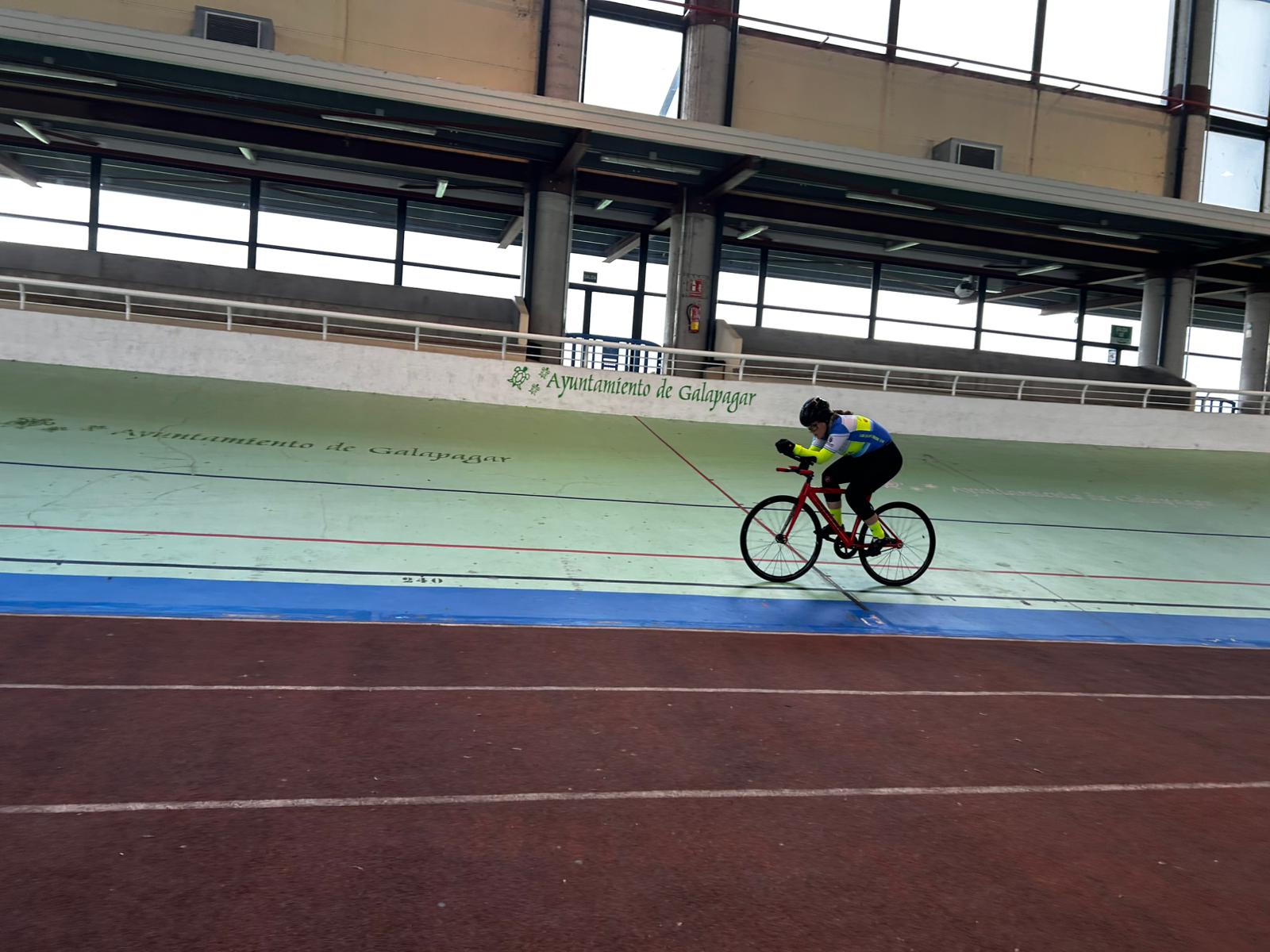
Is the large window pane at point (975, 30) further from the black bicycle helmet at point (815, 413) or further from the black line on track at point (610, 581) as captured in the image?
the black bicycle helmet at point (815, 413)

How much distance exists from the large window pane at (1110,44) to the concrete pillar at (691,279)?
9.55 m

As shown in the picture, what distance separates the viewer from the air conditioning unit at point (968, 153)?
19.0 meters

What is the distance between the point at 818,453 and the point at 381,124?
40.0 feet

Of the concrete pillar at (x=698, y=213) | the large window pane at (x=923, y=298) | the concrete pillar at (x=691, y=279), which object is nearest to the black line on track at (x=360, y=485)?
the concrete pillar at (x=698, y=213)

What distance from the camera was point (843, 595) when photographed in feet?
23.3

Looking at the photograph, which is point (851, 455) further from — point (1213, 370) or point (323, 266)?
point (1213, 370)

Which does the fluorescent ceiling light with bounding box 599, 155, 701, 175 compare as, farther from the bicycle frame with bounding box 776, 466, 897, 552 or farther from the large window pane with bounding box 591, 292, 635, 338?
the bicycle frame with bounding box 776, 466, 897, 552

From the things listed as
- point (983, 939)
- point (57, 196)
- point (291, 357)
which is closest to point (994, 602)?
point (983, 939)

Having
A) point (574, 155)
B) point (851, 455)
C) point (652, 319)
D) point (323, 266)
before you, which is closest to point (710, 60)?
point (574, 155)

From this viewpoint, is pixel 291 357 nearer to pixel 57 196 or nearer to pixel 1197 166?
pixel 57 196

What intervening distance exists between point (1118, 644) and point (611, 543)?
4.28 m

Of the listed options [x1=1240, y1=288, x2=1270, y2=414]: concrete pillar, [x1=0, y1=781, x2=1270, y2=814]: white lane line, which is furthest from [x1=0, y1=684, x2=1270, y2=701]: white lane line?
[x1=1240, y1=288, x2=1270, y2=414]: concrete pillar

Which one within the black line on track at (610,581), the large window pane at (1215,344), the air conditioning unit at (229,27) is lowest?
the black line on track at (610,581)

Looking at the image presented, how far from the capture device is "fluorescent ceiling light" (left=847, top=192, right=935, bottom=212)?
17359mm
